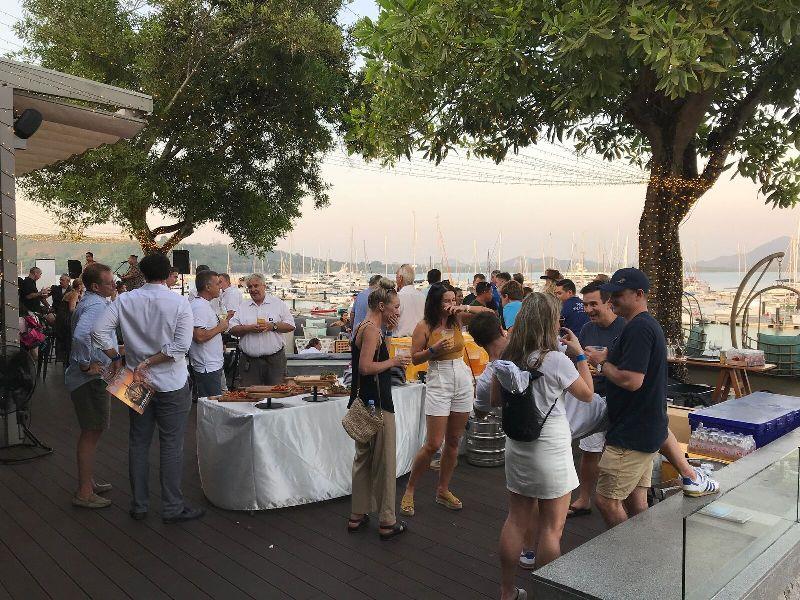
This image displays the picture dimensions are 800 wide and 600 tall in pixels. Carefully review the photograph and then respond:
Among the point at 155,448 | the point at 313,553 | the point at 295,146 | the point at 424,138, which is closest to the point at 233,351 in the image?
the point at 155,448

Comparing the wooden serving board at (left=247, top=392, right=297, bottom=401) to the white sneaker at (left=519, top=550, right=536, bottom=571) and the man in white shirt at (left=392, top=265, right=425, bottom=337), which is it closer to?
the white sneaker at (left=519, top=550, right=536, bottom=571)

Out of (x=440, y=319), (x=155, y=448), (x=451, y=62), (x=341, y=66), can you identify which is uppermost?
(x=341, y=66)

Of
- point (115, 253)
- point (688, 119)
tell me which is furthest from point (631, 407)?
point (115, 253)

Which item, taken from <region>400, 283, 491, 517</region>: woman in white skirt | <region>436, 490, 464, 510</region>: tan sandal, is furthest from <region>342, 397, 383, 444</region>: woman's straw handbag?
<region>436, 490, 464, 510</region>: tan sandal

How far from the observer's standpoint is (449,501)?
449cm

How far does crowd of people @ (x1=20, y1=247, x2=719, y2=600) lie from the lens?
283 centimetres

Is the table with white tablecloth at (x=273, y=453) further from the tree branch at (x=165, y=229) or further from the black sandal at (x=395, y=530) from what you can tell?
the tree branch at (x=165, y=229)

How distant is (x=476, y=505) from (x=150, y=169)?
11.3 metres

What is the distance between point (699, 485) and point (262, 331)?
12.5 ft

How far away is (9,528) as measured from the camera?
418 cm

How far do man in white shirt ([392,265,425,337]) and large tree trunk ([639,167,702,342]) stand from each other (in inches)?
157

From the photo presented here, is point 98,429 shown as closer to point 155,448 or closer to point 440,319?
point 155,448

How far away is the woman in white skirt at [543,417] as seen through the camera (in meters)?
2.78

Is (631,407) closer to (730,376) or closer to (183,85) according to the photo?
(730,376)
